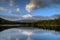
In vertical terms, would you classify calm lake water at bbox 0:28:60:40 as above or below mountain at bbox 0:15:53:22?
below

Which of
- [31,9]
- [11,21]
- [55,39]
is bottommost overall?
[55,39]

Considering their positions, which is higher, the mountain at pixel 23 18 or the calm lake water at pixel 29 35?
the mountain at pixel 23 18

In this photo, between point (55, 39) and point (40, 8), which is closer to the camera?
point (55, 39)

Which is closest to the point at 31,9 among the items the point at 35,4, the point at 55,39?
the point at 35,4

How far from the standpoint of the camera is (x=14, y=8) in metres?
6.79

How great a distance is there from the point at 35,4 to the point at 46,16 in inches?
29.3

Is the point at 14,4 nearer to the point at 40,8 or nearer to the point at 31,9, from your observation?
the point at 31,9

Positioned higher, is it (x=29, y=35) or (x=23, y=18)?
(x=23, y=18)

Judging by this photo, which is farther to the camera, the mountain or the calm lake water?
the mountain

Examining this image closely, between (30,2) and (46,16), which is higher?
(30,2)

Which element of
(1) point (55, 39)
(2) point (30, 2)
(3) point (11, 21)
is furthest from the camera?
(3) point (11, 21)

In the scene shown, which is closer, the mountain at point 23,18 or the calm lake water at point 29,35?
the calm lake water at point 29,35

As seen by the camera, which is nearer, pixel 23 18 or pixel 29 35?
pixel 29 35

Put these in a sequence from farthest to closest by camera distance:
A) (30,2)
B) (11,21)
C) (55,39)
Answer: (11,21) < (30,2) < (55,39)
